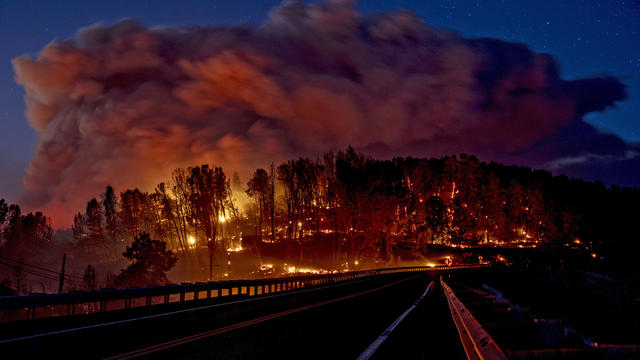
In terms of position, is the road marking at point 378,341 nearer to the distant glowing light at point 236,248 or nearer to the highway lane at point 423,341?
the highway lane at point 423,341

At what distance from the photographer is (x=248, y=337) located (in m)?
10.4

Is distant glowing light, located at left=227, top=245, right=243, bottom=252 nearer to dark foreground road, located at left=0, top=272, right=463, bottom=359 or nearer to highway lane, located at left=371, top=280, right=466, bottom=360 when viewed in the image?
dark foreground road, located at left=0, top=272, right=463, bottom=359

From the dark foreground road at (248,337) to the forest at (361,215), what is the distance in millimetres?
54459

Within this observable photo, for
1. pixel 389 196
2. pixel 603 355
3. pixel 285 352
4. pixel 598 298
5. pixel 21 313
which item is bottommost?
pixel 21 313

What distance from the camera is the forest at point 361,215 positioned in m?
93.2

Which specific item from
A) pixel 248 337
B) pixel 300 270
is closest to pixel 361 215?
pixel 300 270

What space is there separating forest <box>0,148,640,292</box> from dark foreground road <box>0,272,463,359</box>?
5446 centimetres

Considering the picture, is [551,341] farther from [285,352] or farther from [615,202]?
[615,202]

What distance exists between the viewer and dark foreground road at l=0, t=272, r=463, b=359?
26.8 feet

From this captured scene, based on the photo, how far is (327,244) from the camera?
10275cm

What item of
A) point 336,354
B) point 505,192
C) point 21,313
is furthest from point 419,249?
point 336,354

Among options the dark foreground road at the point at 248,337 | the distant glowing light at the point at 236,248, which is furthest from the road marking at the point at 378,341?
the distant glowing light at the point at 236,248

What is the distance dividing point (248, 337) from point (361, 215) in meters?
80.6

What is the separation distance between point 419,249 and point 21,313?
245 ft
